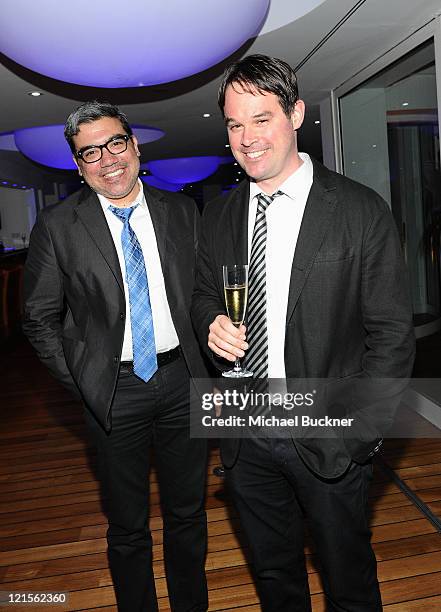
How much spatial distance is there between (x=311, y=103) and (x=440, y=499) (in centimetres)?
528

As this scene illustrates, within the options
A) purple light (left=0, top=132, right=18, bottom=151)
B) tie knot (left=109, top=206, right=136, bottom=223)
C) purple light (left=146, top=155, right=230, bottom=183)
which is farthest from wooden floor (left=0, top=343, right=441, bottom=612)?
purple light (left=146, top=155, right=230, bottom=183)

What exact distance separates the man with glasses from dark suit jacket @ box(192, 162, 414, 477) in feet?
1.84

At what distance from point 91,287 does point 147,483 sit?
29.6 inches

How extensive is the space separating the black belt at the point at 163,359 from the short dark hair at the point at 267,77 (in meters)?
0.94

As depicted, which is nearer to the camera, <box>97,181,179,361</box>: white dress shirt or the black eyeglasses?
the black eyeglasses

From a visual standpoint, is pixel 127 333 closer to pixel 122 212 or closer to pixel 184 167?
pixel 122 212

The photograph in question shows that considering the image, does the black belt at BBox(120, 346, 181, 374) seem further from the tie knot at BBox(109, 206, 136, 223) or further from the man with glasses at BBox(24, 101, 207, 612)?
the tie knot at BBox(109, 206, 136, 223)

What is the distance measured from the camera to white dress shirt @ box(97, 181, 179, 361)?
85.2 inches

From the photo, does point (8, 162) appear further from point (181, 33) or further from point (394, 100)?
point (181, 33)

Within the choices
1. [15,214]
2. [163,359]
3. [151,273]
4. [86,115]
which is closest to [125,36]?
[86,115]

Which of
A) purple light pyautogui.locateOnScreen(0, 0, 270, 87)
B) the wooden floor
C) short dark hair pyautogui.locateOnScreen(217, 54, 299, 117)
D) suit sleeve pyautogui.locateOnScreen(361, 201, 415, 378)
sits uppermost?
purple light pyautogui.locateOnScreen(0, 0, 270, 87)

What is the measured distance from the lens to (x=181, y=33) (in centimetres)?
294

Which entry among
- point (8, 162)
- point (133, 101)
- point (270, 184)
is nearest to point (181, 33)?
point (270, 184)

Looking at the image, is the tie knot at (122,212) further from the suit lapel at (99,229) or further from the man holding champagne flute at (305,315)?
the man holding champagne flute at (305,315)
